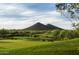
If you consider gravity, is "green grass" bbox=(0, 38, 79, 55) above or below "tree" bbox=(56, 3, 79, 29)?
below

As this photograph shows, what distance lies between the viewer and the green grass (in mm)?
2254

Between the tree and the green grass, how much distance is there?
166 mm

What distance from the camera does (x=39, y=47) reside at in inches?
89.4

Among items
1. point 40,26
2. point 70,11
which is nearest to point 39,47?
point 40,26

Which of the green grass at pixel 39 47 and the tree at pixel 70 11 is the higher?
the tree at pixel 70 11

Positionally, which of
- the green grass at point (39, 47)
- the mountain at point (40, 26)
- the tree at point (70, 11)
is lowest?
the green grass at point (39, 47)

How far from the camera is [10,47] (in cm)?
227

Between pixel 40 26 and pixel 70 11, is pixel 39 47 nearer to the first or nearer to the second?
pixel 40 26

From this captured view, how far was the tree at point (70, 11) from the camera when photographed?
226cm

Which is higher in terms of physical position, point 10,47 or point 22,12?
point 22,12

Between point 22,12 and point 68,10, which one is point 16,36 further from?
point 68,10

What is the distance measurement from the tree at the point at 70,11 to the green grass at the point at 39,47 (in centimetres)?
17

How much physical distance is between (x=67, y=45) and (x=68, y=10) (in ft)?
1.07
